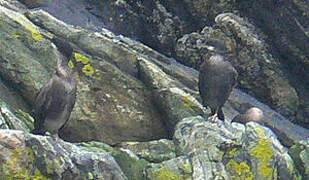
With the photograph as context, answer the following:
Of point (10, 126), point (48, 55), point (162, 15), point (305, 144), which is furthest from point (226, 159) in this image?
point (162, 15)

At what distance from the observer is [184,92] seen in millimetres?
11195

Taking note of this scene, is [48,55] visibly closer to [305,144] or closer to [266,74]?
[305,144]

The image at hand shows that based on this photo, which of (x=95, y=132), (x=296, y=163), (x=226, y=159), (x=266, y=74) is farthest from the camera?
(x=266, y=74)

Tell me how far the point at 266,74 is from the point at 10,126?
7497 mm

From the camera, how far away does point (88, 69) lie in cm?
1092

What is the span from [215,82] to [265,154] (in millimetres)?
2820

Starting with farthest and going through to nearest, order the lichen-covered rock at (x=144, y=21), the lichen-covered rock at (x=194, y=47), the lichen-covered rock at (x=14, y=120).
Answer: the lichen-covered rock at (x=144, y=21) → the lichen-covered rock at (x=194, y=47) → the lichen-covered rock at (x=14, y=120)

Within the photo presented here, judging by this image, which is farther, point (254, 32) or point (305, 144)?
point (254, 32)

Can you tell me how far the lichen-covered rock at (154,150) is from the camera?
915cm

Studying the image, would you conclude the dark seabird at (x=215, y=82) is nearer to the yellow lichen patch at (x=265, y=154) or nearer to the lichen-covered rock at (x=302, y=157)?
the lichen-covered rock at (x=302, y=157)

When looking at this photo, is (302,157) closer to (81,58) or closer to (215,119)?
(215,119)

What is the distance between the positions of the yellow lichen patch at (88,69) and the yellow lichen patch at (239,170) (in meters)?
3.27

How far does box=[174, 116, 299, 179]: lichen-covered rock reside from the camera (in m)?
8.66

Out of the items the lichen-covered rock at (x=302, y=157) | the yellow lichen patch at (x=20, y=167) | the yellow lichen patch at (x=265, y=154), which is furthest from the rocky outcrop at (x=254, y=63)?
the yellow lichen patch at (x=20, y=167)
